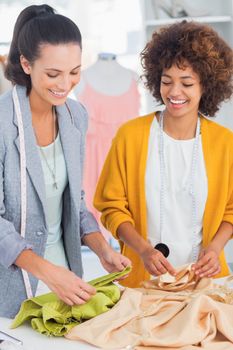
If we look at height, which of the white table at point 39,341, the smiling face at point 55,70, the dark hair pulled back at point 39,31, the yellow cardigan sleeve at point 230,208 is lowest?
the white table at point 39,341

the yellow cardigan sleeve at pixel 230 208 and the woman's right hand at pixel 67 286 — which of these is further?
the yellow cardigan sleeve at pixel 230 208

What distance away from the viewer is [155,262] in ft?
7.48

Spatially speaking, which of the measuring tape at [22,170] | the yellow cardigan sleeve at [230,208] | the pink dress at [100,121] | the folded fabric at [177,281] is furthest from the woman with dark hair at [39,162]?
the pink dress at [100,121]

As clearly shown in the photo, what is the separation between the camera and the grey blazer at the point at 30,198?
205 cm

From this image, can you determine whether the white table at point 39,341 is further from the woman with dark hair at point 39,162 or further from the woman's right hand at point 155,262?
the woman's right hand at point 155,262

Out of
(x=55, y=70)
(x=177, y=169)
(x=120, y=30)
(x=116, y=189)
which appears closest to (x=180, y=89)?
(x=177, y=169)

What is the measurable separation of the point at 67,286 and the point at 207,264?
626 millimetres

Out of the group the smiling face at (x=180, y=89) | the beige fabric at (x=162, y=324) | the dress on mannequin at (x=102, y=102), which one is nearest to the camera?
the beige fabric at (x=162, y=324)

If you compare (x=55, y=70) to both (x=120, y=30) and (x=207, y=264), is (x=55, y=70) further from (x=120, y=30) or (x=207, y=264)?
(x=120, y=30)

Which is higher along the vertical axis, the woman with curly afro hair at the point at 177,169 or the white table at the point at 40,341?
the woman with curly afro hair at the point at 177,169

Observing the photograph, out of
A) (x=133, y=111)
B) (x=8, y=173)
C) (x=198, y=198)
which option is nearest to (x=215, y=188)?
(x=198, y=198)

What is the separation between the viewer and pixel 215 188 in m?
2.48

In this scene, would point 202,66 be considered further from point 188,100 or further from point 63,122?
point 63,122

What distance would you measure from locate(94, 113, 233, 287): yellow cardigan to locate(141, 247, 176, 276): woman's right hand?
17 centimetres
